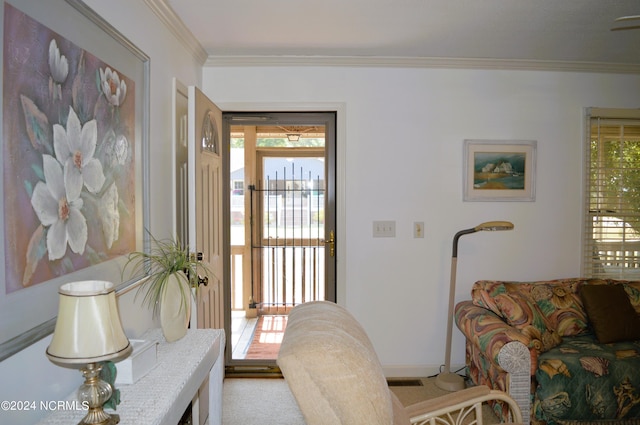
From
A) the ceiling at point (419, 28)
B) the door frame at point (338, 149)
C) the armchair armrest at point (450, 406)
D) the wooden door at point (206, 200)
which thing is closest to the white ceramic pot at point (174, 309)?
the wooden door at point (206, 200)

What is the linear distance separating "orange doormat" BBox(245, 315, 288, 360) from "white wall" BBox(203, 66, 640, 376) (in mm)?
970

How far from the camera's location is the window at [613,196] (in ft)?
11.5

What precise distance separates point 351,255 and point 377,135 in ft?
3.21

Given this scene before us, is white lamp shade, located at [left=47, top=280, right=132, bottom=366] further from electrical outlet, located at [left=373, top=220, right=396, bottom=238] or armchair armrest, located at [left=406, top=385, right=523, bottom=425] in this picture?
electrical outlet, located at [left=373, top=220, right=396, bottom=238]

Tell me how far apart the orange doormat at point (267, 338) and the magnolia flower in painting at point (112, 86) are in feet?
7.65

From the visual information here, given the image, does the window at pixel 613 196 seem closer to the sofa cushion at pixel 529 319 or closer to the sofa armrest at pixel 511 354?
the sofa cushion at pixel 529 319

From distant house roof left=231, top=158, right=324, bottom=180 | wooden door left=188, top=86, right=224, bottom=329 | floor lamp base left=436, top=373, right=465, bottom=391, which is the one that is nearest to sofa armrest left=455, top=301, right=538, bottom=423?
floor lamp base left=436, top=373, right=465, bottom=391

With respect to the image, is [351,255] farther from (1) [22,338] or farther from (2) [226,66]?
(1) [22,338]

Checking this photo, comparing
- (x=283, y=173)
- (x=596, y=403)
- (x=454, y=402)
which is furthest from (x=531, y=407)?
(x=283, y=173)

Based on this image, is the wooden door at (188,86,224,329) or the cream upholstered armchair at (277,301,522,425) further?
the wooden door at (188,86,224,329)

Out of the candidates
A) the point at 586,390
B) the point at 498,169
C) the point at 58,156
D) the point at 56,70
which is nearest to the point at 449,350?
the point at 586,390

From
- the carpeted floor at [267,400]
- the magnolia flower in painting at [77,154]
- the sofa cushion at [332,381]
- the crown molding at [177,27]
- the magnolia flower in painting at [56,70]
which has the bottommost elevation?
the carpeted floor at [267,400]

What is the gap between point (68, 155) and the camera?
1427 millimetres

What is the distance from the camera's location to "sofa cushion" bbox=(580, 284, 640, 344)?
283 cm
